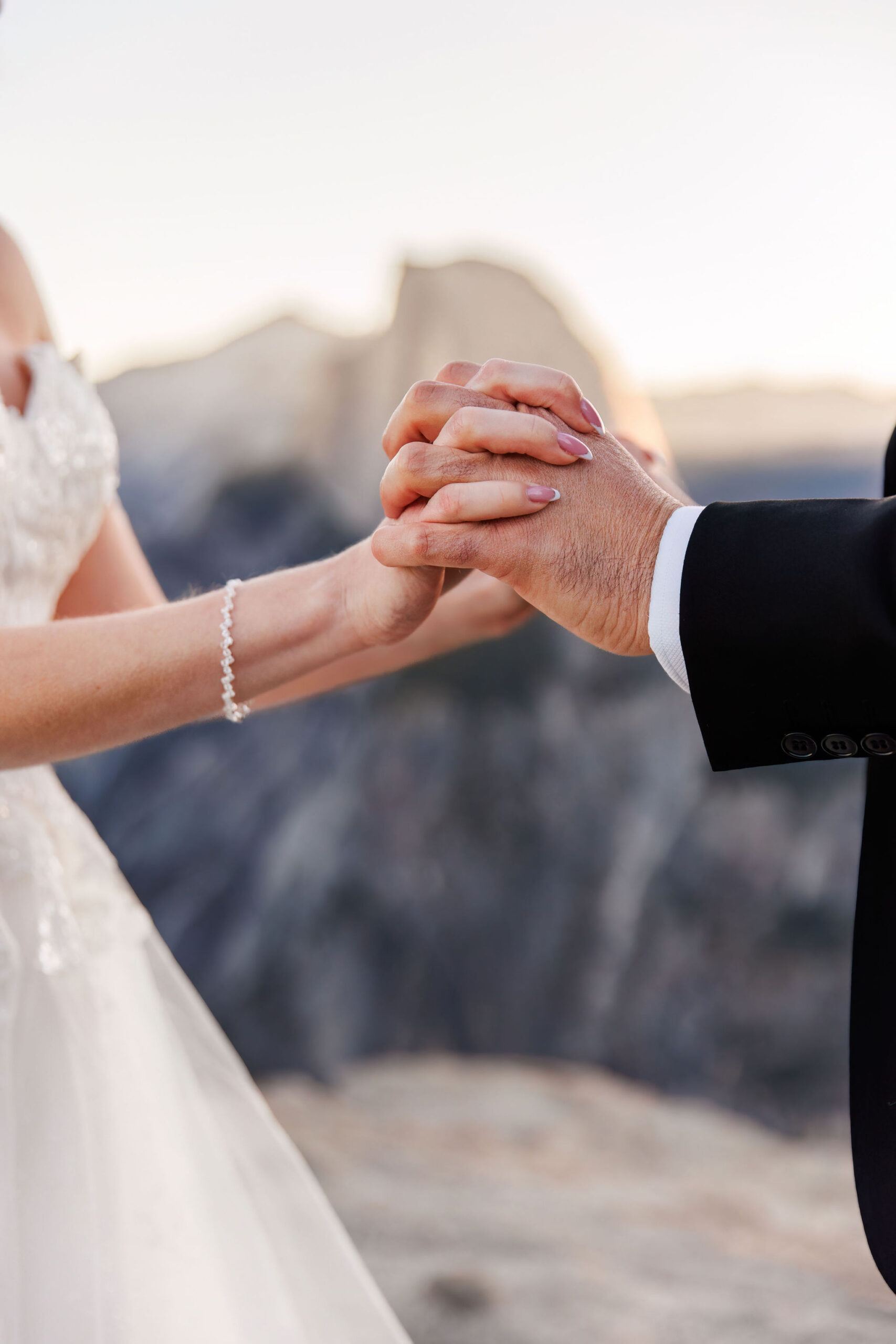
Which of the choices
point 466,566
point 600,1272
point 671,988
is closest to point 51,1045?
point 466,566

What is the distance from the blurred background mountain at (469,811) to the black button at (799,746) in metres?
1.88

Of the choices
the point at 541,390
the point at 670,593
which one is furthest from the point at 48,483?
the point at 670,593

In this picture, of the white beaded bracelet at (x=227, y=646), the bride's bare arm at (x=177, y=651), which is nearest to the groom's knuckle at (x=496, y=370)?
the bride's bare arm at (x=177, y=651)

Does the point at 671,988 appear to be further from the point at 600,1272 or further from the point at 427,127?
the point at 427,127

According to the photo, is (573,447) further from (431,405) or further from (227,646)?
(227,646)

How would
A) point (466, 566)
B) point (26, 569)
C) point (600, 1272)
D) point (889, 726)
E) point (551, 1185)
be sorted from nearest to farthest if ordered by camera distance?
1. point (889, 726)
2. point (466, 566)
3. point (26, 569)
4. point (600, 1272)
5. point (551, 1185)

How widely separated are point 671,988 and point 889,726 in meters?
2.03

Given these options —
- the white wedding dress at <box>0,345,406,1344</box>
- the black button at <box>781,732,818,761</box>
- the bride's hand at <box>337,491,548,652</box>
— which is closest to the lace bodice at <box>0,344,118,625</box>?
the white wedding dress at <box>0,345,406,1344</box>

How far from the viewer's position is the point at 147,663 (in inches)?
32.0

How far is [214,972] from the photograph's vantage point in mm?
2855

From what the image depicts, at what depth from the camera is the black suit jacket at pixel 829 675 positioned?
0.67 m

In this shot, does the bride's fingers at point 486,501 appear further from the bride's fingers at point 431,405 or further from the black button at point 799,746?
the black button at point 799,746

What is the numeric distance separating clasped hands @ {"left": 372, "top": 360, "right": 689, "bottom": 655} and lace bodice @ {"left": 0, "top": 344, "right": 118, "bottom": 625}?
1.12ft

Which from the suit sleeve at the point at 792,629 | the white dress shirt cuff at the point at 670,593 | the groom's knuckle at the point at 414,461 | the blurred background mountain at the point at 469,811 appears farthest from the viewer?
the blurred background mountain at the point at 469,811
